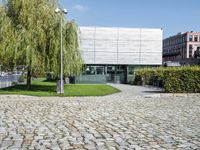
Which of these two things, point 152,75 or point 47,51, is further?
point 152,75

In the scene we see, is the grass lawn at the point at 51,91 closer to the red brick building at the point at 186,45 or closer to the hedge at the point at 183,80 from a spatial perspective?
the hedge at the point at 183,80

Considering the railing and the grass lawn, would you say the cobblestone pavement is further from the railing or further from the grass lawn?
the railing

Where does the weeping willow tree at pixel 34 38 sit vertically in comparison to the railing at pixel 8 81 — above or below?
above

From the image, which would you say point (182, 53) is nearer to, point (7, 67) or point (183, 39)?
point (183, 39)

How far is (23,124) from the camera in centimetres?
1180

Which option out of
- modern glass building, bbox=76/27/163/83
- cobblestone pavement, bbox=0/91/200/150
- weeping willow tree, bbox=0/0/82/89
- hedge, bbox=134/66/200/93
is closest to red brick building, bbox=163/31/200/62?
modern glass building, bbox=76/27/163/83

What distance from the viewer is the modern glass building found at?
55875 mm

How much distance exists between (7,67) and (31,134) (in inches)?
823

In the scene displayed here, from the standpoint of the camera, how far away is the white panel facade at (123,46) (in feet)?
184

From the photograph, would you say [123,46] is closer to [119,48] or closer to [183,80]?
[119,48]

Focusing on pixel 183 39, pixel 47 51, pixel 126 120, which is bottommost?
pixel 126 120

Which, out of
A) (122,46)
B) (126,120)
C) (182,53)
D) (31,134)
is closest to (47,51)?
(126,120)

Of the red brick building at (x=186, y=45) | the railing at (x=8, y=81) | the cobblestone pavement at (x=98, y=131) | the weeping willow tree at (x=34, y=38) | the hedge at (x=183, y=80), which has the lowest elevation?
the railing at (x=8, y=81)

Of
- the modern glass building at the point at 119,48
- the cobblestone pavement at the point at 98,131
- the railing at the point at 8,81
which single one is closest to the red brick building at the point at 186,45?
the modern glass building at the point at 119,48
